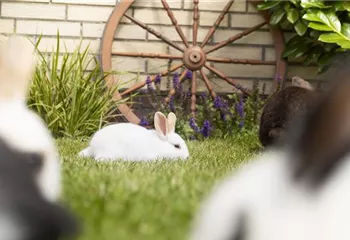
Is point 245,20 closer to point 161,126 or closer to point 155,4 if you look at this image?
point 155,4

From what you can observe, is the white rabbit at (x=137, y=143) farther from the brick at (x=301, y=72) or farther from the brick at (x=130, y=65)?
the brick at (x=301, y=72)

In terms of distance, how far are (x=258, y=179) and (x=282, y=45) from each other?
10.2ft

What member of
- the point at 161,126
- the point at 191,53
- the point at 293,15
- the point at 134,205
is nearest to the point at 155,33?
the point at 191,53

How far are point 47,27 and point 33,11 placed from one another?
0.12m

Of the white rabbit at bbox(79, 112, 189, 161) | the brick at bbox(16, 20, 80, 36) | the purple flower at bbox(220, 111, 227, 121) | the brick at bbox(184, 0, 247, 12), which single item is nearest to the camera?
the white rabbit at bbox(79, 112, 189, 161)

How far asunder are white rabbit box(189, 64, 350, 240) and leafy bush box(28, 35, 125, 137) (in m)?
2.33

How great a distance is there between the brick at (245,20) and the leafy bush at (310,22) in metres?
0.15

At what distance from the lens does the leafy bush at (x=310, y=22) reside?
8.91 feet

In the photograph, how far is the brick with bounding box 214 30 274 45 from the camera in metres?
3.46

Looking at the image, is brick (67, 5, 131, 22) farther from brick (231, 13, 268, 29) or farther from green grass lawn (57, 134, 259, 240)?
green grass lawn (57, 134, 259, 240)

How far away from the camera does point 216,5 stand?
136 inches

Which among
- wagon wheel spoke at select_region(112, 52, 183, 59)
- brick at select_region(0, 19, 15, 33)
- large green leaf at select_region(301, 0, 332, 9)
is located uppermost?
large green leaf at select_region(301, 0, 332, 9)

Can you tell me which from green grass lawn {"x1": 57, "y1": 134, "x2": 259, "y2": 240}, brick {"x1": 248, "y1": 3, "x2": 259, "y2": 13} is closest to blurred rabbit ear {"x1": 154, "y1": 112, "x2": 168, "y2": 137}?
green grass lawn {"x1": 57, "y1": 134, "x2": 259, "y2": 240}

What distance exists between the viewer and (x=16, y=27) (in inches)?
131
